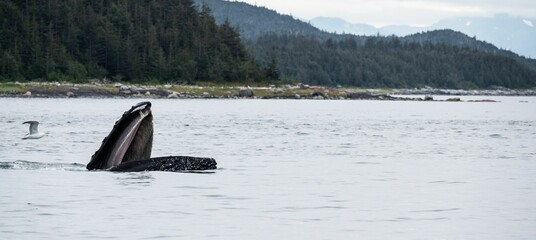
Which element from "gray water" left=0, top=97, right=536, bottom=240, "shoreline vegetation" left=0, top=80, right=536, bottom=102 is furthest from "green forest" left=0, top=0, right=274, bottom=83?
"gray water" left=0, top=97, right=536, bottom=240

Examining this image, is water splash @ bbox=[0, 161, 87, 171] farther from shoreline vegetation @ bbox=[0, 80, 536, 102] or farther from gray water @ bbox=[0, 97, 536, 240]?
shoreline vegetation @ bbox=[0, 80, 536, 102]

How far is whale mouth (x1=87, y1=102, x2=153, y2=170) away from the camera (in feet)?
72.1

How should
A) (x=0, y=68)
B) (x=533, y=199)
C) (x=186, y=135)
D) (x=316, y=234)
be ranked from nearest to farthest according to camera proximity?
1. (x=316, y=234)
2. (x=533, y=199)
3. (x=186, y=135)
4. (x=0, y=68)

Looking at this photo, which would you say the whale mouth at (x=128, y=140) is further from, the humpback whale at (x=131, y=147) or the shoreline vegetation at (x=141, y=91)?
the shoreline vegetation at (x=141, y=91)

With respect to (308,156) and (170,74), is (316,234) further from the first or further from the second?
(170,74)

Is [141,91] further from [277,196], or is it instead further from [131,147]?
[131,147]

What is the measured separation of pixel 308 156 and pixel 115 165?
19.1 meters

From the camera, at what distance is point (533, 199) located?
26.4 m

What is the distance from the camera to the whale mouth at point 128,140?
22.0 metres

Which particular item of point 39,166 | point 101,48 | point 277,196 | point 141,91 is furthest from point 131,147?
point 101,48

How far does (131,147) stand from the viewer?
23.8m

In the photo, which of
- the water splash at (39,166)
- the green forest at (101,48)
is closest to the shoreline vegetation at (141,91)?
the green forest at (101,48)

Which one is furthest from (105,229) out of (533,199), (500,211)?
(533,199)

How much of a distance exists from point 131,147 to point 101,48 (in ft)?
516
